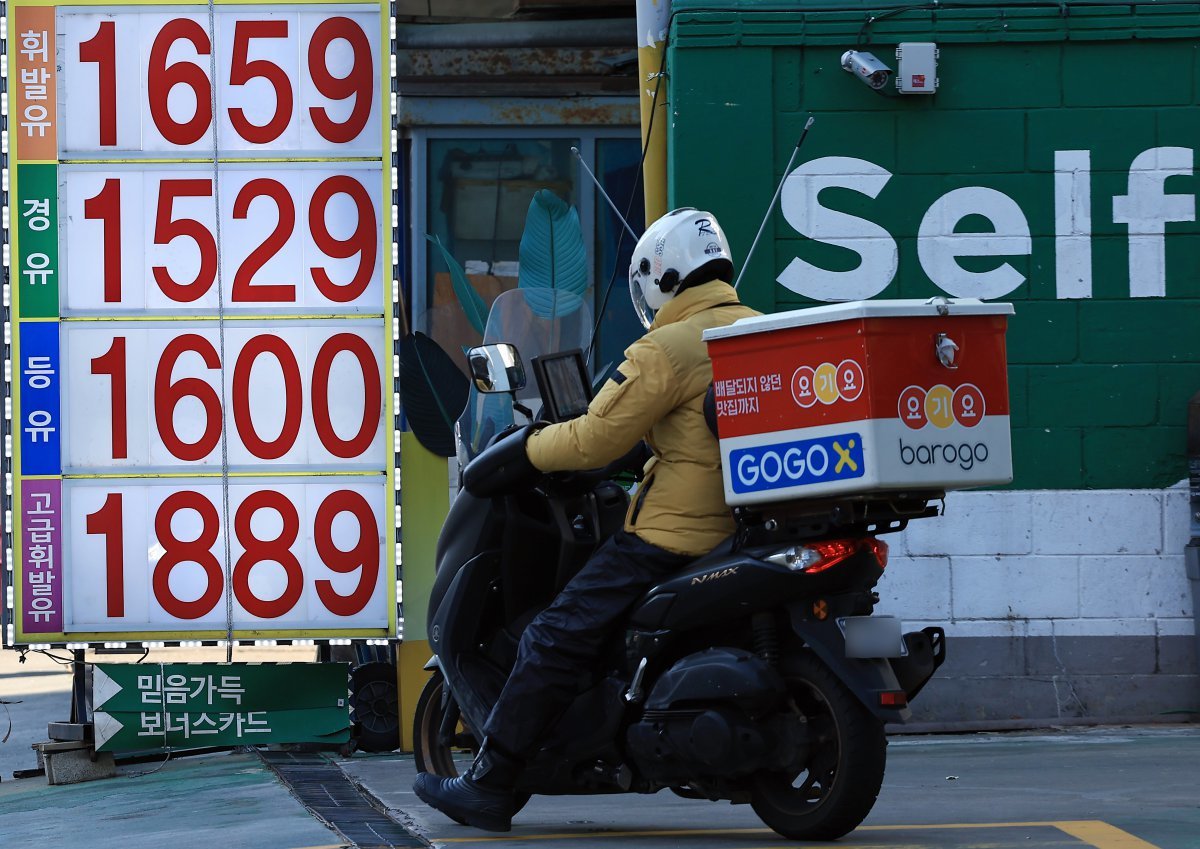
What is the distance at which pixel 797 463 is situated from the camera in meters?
4.52

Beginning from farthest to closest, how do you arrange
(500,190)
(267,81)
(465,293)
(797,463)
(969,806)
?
(500,190)
(465,293)
(267,81)
(969,806)
(797,463)

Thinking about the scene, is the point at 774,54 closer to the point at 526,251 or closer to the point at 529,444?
the point at 526,251

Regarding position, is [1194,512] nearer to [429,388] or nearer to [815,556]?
[429,388]

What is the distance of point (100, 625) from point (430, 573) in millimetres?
1386

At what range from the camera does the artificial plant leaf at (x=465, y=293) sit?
988 cm

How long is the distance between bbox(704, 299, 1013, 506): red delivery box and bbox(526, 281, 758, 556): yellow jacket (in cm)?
21

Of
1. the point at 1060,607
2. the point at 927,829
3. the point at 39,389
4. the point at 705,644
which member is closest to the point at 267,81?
the point at 39,389

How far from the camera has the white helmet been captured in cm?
502

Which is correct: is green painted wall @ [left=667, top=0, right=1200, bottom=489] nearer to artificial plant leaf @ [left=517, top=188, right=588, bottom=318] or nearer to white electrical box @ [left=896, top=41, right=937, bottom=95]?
white electrical box @ [left=896, top=41, right=937, bottom=95]

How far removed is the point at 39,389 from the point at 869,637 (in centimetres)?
410

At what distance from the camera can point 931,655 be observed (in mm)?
4734

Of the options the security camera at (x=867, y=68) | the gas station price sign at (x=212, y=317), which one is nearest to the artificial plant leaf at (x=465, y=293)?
the gas station price sign at (x=212, y=317)

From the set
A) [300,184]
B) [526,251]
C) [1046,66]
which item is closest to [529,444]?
[300,184]

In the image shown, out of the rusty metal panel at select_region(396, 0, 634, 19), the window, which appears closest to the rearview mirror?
the window
